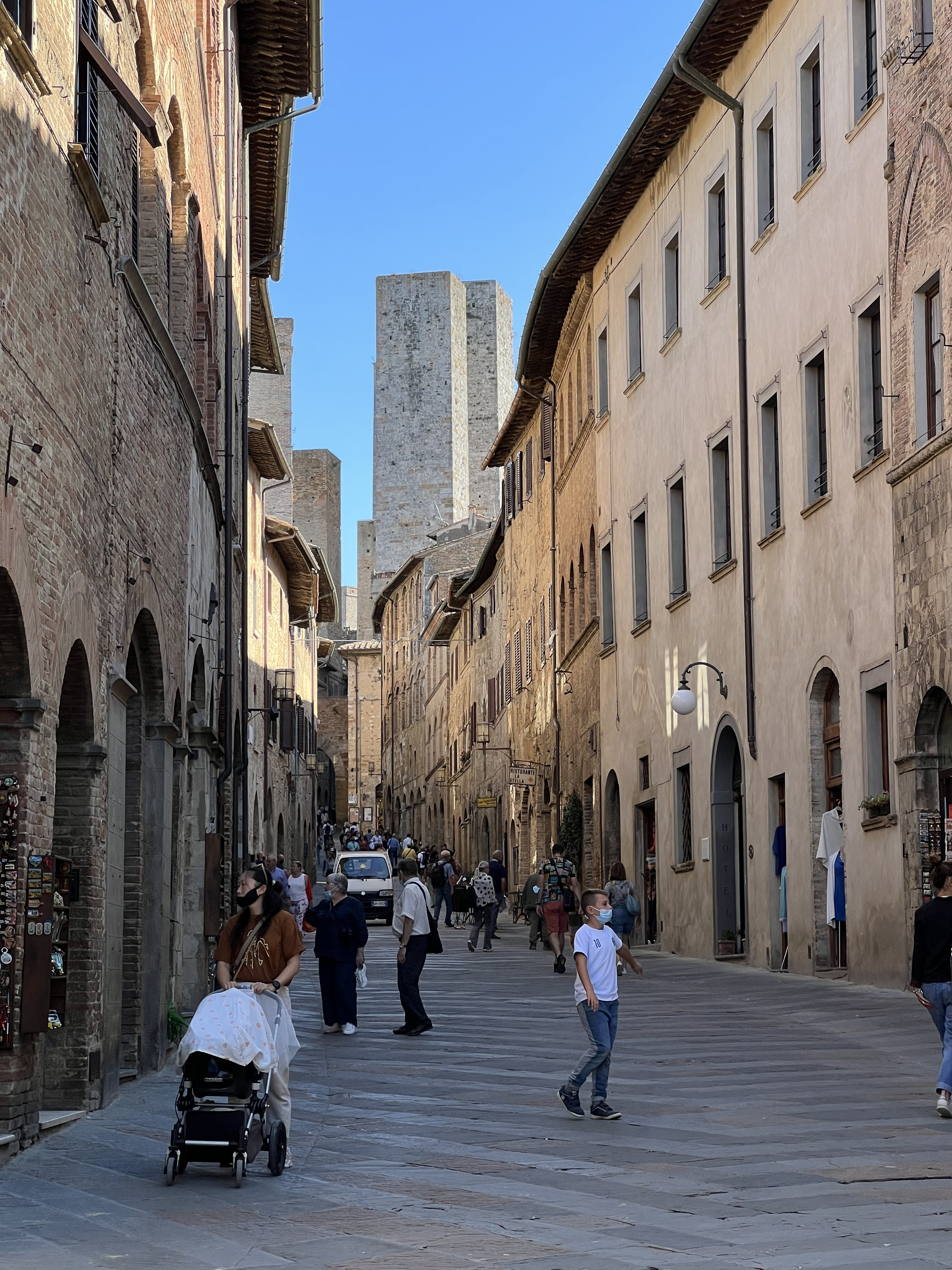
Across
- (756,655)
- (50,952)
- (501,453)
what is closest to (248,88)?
(756,655)

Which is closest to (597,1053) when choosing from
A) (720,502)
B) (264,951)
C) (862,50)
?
(264,951)

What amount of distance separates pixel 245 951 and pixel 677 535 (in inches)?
730

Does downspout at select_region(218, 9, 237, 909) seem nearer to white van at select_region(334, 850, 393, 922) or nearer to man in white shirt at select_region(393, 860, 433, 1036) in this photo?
man in white shirt at select_region(393, 860, 433, 1036)

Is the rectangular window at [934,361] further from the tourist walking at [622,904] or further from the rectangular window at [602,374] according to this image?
the rectangular window at [602,374]

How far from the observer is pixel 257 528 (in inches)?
1539

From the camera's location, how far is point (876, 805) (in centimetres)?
1881

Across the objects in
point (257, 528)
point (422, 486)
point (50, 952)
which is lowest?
point (50, 952)

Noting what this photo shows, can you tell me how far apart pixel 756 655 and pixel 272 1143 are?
14.9m

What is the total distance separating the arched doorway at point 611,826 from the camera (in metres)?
31.5

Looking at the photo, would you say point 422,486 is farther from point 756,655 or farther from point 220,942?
point 220,942

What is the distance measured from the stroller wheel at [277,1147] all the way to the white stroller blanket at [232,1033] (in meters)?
0.30

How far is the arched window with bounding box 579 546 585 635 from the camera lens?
113ft

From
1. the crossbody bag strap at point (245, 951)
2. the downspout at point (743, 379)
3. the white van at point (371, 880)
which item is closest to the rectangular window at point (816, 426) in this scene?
the downspout at point (743, 379)

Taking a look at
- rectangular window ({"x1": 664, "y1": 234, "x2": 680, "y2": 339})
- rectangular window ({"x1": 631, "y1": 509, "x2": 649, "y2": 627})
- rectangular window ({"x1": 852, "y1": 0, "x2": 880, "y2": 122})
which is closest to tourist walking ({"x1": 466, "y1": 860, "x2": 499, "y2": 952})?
rectangular window ({"x1": 631, "y1": 509, "x2": 649, "y2": 627})
